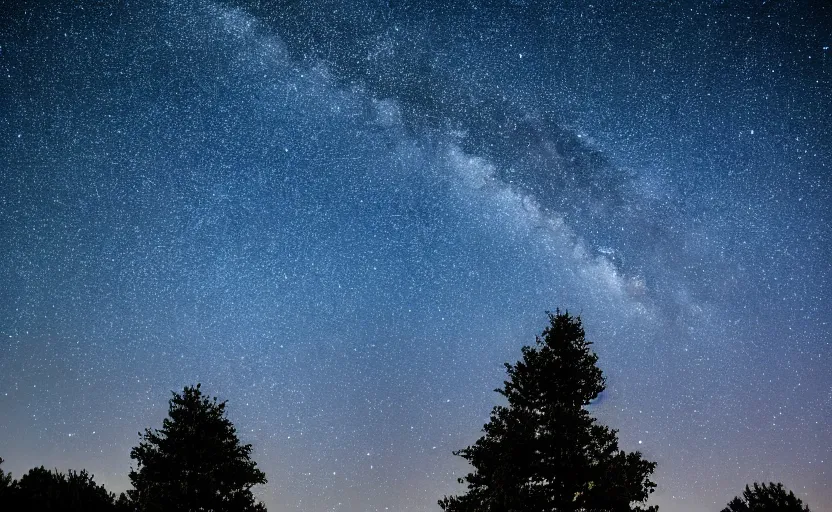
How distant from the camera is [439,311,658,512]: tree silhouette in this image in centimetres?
1114

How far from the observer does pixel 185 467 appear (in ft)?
43.3

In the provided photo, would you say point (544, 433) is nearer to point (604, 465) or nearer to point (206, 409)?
point (604, 465)

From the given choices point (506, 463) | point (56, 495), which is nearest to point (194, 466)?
point (56, 495)

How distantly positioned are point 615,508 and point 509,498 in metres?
2.60

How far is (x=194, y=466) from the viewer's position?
13250 mm

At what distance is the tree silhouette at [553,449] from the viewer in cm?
1114

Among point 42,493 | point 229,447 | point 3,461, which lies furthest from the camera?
point 229,447

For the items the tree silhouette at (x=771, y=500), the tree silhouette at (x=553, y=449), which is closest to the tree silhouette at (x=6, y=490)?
the tree silhouette at (x=553, y=449)

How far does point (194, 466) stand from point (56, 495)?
3.23 metres

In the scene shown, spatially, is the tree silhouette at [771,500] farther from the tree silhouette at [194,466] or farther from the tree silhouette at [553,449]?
the tree silhouette at [194,466]

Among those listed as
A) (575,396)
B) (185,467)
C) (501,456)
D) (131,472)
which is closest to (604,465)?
(575,396)

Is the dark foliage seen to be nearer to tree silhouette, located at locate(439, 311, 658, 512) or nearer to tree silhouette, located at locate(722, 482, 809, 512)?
tree silhouette, located at locate(439, 311, 658, 512)

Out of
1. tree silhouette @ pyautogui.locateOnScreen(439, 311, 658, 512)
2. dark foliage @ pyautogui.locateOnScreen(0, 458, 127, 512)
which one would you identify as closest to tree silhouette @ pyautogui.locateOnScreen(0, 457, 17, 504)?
dark foliage @ pyautogui.locateOnScreen(0, 458, 127, 512)

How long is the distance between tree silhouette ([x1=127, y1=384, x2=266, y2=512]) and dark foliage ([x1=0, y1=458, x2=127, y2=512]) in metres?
0.81
